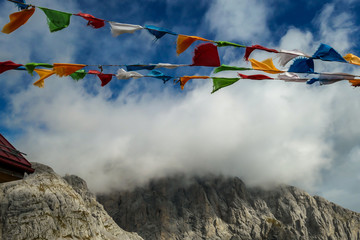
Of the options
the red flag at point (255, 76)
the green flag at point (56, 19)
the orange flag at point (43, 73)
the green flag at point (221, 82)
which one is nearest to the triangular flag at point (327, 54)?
the red flag at point (255, 76)

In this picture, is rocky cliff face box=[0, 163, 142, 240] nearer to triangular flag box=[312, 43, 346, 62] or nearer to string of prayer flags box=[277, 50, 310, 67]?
string of prayer flags box=[277, 50, 310, 67]

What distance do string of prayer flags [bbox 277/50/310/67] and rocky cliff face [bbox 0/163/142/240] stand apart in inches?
4258

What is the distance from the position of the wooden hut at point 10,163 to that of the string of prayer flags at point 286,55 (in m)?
9.82

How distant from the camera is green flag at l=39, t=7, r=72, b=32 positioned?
982 centimetres

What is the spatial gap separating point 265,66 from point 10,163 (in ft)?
30.9

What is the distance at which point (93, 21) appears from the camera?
10055 mm

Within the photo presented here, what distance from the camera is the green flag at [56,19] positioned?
9.82m

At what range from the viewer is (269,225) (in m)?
200

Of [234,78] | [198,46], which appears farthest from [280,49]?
[198,46]

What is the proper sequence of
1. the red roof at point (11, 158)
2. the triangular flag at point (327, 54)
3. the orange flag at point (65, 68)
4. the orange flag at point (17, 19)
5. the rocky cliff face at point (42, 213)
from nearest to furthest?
the red roof at point (11, 158) → the orange flag at point (17, 19) → the orange flag at point (65, 68) → the triangular flag at point (327, 54) → the rocky cliff face at point (42, 213)

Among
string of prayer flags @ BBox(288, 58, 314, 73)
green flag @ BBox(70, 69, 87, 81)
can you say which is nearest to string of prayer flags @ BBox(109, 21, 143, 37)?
green flag @ BBox(70, 69, 87, 81)

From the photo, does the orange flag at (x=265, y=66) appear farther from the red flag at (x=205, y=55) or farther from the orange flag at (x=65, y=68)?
the orange flag at (x=65, y=68)

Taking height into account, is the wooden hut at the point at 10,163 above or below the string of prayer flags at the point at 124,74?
below

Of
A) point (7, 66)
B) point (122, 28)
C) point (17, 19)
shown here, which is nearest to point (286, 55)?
point (122, 28)
